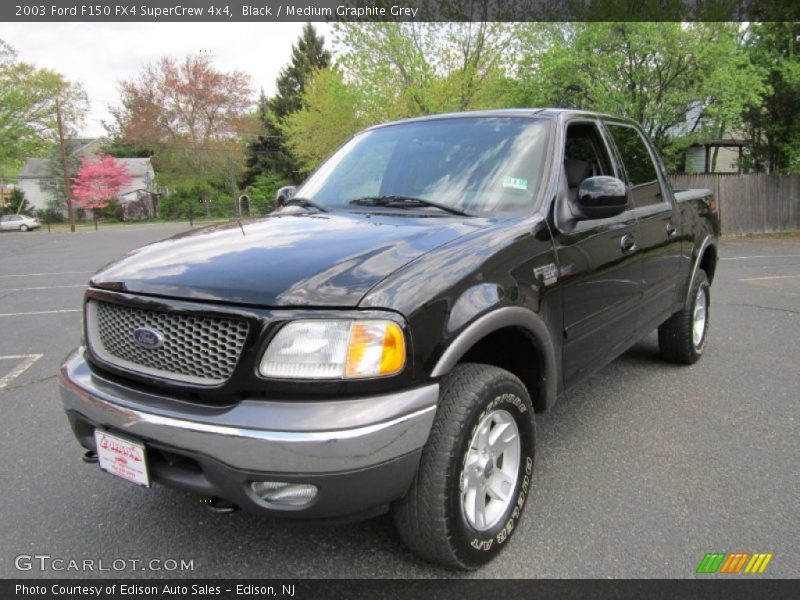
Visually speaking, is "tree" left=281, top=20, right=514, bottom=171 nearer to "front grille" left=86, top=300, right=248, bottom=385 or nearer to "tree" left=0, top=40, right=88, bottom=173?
"front grille" left=86, top=300, right=248, bottom=385

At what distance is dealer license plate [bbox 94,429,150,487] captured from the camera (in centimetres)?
211

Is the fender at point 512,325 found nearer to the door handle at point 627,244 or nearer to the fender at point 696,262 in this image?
the door handle at point 627,244

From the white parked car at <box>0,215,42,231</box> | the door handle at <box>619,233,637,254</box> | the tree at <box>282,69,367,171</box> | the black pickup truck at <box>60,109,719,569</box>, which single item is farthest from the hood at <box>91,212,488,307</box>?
the white parked car at <box>0,215,42,231</box>

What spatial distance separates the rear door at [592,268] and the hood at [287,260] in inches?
21.7

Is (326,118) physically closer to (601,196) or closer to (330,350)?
(601,196)

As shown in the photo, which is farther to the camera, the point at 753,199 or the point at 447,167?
the point at 753,199

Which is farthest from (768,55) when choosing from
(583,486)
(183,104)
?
(183,104)

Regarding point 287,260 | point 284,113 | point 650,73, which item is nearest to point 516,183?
point 287,260

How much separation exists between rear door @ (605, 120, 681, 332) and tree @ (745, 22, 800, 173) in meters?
16.1

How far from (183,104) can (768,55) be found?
43512 mm

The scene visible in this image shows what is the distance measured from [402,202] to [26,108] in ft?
182

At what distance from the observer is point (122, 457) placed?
218 centimetres

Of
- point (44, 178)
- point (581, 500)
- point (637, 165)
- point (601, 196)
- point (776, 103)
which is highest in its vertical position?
point (776, 103)

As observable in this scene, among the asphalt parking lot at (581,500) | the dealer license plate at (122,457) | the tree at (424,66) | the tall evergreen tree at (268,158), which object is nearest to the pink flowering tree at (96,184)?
the tall evergreen tree at (268,158)
